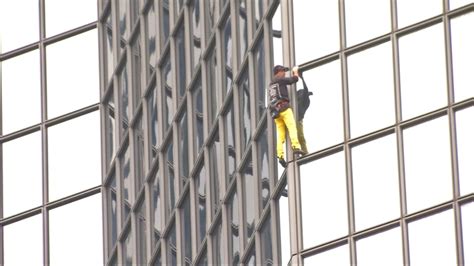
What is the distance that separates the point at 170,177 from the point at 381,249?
30.6ft

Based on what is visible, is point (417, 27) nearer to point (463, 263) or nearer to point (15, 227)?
point (463, 263)

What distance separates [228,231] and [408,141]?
7.01 meters

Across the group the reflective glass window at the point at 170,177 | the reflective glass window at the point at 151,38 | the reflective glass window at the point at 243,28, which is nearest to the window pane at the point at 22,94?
the reflective glass window at the point at 151,38

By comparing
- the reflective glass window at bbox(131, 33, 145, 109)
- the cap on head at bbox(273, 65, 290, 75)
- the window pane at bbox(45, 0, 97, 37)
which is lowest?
the cap on head at bbox(273, 65, 290, 75)

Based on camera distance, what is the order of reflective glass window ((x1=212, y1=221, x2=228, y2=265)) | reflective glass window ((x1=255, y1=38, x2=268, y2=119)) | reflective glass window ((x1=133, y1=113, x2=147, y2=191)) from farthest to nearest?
reflective glass window ((x1=133, y1=113, x2=147, y2=191)) < reflective glass window ((x1=212, y1=221, x2=228, y2=265)) < reflective glass window ((x1=255, y1=38, x2=268, y2=119))

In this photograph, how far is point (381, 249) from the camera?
249 feet

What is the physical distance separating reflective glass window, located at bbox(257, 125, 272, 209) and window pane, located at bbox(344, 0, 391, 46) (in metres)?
4.03

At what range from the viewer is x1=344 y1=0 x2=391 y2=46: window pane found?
77250 millimetres

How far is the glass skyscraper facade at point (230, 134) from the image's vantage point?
75688 mm

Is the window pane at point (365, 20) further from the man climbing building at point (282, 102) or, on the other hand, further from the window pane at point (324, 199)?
the window pane at point (324, 199)

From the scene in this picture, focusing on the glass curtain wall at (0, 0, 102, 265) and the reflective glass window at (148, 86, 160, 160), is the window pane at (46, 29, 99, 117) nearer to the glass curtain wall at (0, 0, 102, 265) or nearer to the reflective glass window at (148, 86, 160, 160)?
the glass curtain wall at (0, 0, 102, 265)

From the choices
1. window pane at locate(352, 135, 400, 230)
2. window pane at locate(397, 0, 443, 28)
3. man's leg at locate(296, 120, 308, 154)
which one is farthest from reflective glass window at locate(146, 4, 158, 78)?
window pane at locate(397, 0, 443, 28)

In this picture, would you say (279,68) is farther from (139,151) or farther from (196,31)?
(139,151)

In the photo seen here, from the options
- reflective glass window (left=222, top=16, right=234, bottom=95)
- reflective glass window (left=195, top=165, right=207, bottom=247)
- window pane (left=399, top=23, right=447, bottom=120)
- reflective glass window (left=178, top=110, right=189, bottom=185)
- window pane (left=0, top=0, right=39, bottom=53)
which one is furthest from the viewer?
window pane (left=0, top=0, right=39, bottom=53)
